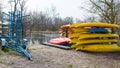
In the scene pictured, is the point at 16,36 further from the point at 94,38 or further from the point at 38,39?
the point at 38,39

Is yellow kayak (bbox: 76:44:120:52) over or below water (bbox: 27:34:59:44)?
over

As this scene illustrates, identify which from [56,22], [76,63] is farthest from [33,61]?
[56,22]

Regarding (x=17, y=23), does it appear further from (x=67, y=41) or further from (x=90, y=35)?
(x=67, y=41)

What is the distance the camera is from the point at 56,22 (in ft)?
231

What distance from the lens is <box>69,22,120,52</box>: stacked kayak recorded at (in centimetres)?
1209

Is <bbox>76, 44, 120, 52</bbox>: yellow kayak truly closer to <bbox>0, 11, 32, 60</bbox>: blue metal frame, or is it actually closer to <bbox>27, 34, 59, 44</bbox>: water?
<bbox>0, 11, 32, 60</bbox>: blue metal frame

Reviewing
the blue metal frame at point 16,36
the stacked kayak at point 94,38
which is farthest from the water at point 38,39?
the blue metal frame at point 16,36

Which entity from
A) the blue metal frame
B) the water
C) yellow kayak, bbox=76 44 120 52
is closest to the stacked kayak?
yellow kayak, bbox=76 44 120 52

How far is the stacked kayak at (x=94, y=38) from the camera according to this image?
12086mm

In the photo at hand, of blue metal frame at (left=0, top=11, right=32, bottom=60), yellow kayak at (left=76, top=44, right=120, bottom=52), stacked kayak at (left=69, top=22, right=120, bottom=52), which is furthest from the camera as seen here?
stacked kayak at (left=69, top=22, right=120, bottom=52)

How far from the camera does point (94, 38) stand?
12383 millimetres

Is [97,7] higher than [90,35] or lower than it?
higher

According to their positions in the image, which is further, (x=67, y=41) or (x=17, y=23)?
(x=67, y=41)

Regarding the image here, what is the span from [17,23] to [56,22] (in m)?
59.9
